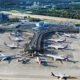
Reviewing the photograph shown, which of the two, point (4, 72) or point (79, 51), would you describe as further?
point (79, 51)

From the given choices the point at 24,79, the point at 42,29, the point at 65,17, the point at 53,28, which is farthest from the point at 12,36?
the point at 65,17

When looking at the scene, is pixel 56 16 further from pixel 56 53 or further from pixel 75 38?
pixel 56 53

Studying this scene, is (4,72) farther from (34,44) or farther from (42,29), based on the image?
(42,29)

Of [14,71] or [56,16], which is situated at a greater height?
[56,16]

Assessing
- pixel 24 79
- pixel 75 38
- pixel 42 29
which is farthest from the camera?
pixel 42 29

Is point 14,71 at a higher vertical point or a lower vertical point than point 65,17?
lower

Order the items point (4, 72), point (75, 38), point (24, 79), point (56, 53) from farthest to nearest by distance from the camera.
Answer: point (75, 38) < point (56, 53) < point (4, 72) < point (24, 79)

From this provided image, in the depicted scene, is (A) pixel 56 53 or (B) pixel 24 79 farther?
(A) pixel 56 53

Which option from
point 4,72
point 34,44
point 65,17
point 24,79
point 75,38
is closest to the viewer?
point 24,79

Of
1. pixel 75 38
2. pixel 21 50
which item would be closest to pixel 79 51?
pixel 75 38
